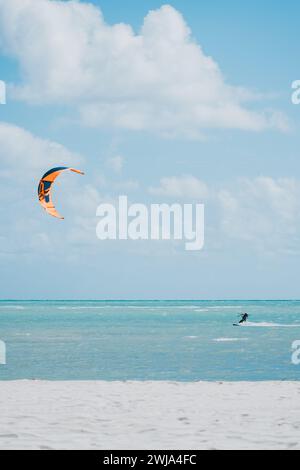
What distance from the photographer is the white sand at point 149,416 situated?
7.22m

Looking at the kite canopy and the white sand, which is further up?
the kite canopy

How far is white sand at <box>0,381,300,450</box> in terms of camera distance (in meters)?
7.22

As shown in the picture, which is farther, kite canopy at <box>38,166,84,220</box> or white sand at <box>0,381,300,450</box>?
kite canopy at <box>38,166,84,220</box>

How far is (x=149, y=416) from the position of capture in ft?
29.3

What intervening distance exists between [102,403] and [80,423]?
185 cm

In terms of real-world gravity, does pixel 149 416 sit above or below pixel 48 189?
below

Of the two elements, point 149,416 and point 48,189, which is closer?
point 149,416

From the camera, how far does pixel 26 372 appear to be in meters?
21.5

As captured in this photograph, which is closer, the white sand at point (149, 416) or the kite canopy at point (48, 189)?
the white sand at point (149, 416)

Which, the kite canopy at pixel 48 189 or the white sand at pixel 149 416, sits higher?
the kite canopy at pixel 48 189

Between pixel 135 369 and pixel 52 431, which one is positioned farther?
pixel 135 369
